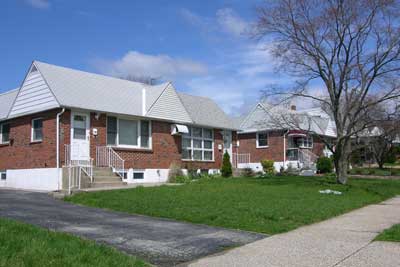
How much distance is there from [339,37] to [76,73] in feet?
40.2

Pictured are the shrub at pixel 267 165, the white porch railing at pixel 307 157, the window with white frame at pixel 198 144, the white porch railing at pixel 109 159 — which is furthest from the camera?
the white porch railing at pixel 307 157

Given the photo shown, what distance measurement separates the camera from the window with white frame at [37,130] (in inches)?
805

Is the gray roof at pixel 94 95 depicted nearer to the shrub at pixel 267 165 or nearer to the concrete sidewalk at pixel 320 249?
the shrub at pixel 267 165

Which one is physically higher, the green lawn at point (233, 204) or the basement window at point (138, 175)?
the basement window at point (138, 175)

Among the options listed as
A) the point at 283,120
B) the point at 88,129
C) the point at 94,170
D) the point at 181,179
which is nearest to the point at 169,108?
the point at 181,179

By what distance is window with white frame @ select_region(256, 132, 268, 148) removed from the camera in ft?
122

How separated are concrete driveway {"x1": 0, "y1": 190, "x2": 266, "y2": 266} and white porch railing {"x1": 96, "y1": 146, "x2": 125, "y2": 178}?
796 cm

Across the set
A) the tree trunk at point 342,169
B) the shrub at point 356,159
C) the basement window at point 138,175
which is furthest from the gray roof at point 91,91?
the shrub at point 356,159

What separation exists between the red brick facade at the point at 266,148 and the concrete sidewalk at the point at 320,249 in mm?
25465

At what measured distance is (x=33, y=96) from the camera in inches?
817

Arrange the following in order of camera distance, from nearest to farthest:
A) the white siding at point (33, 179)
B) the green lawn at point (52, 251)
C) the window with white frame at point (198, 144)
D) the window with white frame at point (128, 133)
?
the green lawn at point (52, 251), the white siding at point (33, 179), the window with white frame at point (128, 133), the window with white frame at point (198, 144)

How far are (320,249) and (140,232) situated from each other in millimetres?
3401

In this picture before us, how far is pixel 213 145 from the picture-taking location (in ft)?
91.2

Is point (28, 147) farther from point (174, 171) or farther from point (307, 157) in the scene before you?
point (307, 157)
